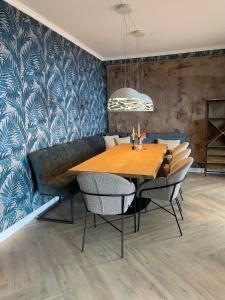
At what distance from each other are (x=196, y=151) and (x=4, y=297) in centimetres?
464

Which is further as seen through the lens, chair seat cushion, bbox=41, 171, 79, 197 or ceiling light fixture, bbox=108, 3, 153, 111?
chair seat cushion, bbox=41, 171, 79, 197

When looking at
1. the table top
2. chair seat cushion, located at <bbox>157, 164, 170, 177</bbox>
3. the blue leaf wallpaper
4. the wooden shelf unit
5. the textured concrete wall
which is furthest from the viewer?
the textured concrete wall

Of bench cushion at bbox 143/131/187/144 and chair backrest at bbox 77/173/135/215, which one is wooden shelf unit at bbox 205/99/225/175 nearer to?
bench cushion at bbox 143/131/187/144

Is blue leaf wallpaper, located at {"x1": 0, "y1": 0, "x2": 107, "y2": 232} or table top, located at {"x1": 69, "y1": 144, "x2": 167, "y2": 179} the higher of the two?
blue leaf wallpaper, located at {"x1": 0, "y1": 0, "x2": 107, "y2": 232}

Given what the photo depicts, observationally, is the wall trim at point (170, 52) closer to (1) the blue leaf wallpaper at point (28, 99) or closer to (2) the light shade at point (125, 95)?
(1) the blue leaf wallpaper at point (28, 99)

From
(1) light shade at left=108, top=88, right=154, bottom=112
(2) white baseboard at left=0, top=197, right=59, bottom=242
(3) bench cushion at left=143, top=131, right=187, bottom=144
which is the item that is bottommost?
(2) white baseboard at left=0, top=197, right=59, bottom=242

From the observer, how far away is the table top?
2.48 m

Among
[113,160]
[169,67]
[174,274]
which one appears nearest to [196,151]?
[169,67]

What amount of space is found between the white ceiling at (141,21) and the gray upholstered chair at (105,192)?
2054 mm

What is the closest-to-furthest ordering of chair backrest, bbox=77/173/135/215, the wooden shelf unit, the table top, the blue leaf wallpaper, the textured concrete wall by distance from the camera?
1. chair backrest, bbox=77/173/135/215
2. the table top
3. the blue leaf wallpaper
4. the wooden shelf unit
5. the textured concrete wall

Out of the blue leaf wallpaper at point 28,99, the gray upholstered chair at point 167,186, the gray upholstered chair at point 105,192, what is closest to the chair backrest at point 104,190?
the gray upholstered chair at point 105,192

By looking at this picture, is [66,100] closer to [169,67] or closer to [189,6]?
[189,6]

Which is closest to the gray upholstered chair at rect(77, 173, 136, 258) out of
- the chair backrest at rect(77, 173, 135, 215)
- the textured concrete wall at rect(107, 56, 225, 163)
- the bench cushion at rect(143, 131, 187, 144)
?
the chair backrest at rect(77, 173, 135, 215)

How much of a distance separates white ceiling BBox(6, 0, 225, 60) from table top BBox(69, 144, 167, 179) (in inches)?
73.6
